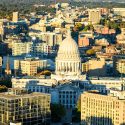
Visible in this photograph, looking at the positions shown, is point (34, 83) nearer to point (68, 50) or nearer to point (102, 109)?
point (68, 50)

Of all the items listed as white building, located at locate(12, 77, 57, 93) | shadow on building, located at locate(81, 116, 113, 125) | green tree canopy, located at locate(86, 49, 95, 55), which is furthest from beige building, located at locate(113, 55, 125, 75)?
shadow on building, located at locate(81, 116, 113, 125)

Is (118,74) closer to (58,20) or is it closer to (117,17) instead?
(58,20)

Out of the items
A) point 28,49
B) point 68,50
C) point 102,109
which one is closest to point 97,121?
point 102,109

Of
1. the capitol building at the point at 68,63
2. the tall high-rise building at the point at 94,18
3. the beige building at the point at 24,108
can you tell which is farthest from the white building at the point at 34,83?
the tall high-rise building at the point at 94,18

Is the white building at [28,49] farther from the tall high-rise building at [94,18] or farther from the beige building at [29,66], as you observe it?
the tall high-rise building at [94,18]

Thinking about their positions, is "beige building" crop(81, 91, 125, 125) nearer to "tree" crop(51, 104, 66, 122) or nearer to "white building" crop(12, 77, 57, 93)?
"tree" crop(51, 104, 66, 122)
